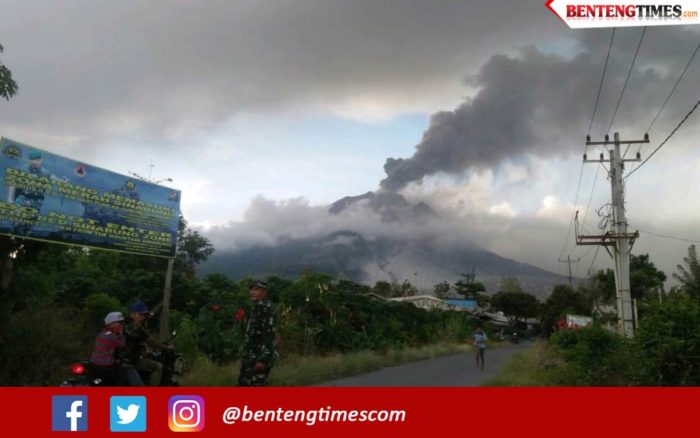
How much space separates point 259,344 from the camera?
20.2ft

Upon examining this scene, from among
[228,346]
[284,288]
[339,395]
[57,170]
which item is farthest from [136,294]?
[339,395]

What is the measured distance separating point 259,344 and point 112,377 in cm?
152

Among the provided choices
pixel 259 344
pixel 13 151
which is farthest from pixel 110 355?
pixel 13 151

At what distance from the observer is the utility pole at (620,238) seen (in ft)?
69.2

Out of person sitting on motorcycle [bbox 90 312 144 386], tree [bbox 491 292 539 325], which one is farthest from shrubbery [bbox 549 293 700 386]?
tree [bbox 491 292 539 325]

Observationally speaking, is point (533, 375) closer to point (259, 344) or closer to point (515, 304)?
point (259, 344)

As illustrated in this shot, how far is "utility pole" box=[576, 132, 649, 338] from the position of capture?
21078mm

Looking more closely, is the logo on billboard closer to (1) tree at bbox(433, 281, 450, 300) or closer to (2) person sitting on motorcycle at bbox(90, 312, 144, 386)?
(2) person sitting on motorcycle at bbox(90, 312, 144, 386)

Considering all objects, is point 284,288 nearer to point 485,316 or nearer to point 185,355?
point 185,355

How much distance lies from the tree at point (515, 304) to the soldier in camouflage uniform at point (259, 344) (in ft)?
226

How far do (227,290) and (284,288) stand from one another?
10.2ft

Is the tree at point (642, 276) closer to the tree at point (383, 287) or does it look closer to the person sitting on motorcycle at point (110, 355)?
the tree at point (383, 287)

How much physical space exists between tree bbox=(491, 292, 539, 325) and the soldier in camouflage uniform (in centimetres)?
6883

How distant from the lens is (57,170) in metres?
8.38
